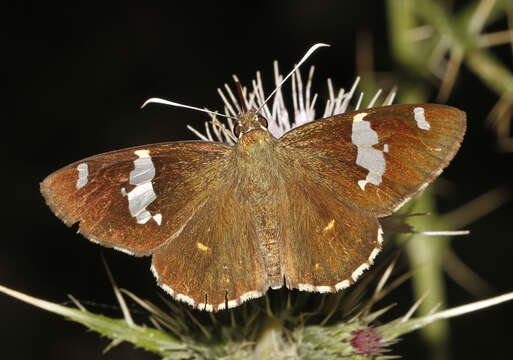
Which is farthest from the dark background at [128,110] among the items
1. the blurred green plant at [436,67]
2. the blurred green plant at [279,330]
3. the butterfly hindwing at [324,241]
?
the butterfly hindwing at [324,241]

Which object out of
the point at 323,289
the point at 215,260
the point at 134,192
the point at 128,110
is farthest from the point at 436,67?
the point at 128,110

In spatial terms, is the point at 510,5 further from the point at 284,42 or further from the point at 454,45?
the point at 284,42

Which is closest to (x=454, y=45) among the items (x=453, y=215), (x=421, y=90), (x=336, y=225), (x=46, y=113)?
(x=421, y=90)

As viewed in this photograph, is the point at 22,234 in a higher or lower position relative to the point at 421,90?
lower

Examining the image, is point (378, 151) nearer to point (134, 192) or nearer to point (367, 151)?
point (367, 151)

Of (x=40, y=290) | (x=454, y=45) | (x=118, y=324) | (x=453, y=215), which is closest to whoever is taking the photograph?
(x=118, y=324)

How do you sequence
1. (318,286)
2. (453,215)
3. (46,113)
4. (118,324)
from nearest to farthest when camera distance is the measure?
(318,286), (118,324), (453,215), (46,113)

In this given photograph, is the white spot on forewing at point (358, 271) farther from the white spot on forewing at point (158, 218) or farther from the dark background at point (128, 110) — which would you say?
the dark background at point (128, 110)
